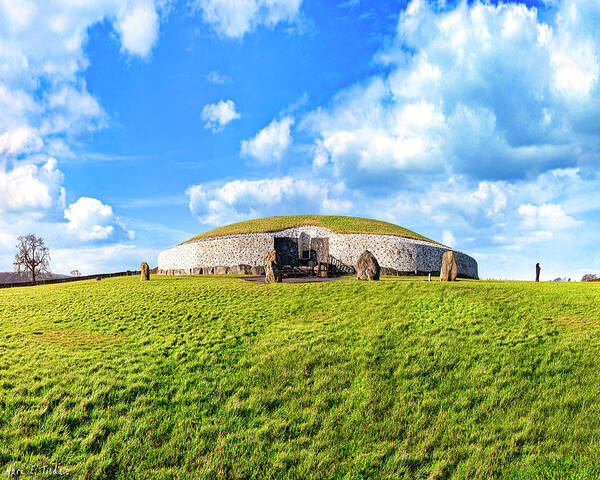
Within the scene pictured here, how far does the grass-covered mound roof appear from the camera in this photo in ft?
158

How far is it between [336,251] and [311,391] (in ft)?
112

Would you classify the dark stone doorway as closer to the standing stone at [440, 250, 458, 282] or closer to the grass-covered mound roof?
the grass-covered mound roof

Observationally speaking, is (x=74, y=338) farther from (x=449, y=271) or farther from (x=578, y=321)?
(x=449, y=271)

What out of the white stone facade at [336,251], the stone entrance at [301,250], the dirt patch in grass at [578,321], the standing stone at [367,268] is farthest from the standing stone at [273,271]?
the stone entrance at [301,250]

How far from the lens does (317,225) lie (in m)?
48.9

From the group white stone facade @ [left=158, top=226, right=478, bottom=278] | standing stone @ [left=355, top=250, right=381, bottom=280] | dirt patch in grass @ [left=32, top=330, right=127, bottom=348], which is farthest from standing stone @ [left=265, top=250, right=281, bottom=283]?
white stone facade @ [left=158, top=226, right=478, bottom=278]

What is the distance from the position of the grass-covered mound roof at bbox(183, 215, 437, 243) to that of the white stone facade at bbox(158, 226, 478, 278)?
1.27m

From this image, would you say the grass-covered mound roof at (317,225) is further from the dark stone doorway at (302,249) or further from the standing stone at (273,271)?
the standing stone at (273,271)

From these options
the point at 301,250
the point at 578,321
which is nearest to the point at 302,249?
the point at 301,250

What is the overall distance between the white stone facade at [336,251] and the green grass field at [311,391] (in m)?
24.3

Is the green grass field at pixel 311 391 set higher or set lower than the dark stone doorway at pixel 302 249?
lower

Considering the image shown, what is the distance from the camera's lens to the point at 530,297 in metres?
19.4

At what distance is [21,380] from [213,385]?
552 cm

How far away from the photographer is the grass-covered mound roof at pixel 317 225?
158ft
